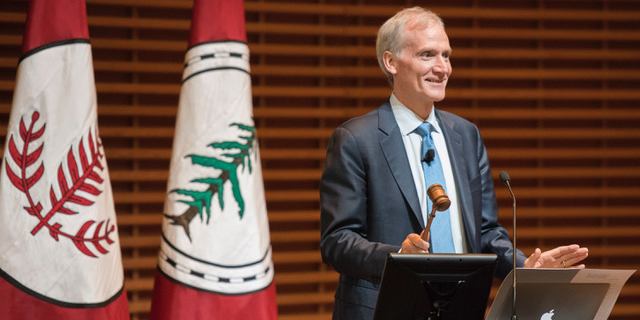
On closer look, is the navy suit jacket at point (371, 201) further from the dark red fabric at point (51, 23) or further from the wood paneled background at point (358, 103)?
the wood paneled background at point (358, 103)

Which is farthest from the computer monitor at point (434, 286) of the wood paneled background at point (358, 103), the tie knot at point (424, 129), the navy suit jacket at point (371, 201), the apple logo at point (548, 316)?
the wood paneled background at point (358, 103)

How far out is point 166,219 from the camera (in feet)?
8.30

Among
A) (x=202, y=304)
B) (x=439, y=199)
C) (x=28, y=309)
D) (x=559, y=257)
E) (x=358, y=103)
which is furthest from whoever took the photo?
(x=358, y=103)

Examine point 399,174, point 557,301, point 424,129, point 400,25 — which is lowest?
point 557,301

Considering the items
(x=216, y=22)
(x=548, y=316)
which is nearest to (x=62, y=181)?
(x=216, y=22)

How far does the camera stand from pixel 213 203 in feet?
8.23

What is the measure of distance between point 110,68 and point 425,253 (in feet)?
9.86

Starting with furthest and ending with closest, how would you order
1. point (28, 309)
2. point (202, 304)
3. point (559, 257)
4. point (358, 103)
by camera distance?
1. point (358, 103)
2. point (202, 304)
3. point (28, 309)
4. point (559, 257)

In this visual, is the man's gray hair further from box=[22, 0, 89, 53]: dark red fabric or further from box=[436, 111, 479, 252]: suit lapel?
box=[22, 0, 89, 53]: dark red fabric

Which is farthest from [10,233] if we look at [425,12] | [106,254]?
[425,12]

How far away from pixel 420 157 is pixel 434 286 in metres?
0.67

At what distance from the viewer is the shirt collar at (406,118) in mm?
2541

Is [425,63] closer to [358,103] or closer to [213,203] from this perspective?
[213,203]

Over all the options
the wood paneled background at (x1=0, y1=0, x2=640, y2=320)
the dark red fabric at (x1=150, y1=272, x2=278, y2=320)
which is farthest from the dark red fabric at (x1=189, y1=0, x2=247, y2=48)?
the wood paneled background at (x1=0, y1=0, x2=640, y2=320)
